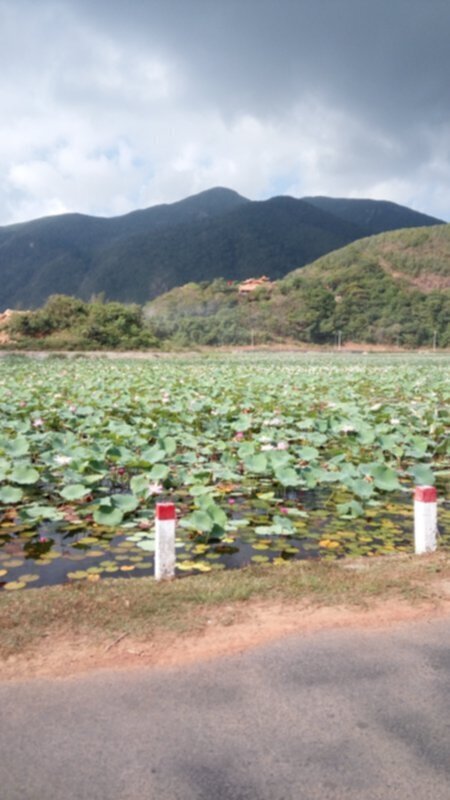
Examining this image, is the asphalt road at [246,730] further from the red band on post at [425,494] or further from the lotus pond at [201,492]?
the lotus pond at [201,492]

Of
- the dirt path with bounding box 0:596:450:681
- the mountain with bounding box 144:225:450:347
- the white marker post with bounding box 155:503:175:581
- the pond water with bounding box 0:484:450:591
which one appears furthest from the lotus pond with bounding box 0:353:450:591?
the mountain with bounding box 144:225:450:347

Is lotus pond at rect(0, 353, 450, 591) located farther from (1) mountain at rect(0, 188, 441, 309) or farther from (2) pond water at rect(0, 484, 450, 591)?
(1) mountain at rect(0, 188, 441, 309)

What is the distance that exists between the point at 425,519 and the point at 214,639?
1.56 m

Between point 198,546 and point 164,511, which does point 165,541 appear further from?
point 198,546

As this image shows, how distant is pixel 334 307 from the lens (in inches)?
2709

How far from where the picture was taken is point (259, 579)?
3166 millimetres

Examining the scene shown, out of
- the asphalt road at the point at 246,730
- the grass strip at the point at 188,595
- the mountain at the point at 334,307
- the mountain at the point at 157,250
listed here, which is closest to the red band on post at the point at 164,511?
the grass strip at the point at 188,595

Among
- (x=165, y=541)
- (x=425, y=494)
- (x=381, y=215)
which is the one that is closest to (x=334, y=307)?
(x=425, y=494)

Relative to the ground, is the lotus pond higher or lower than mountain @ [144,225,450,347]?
lower

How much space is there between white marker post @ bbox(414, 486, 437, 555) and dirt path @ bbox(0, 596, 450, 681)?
2.09 feet

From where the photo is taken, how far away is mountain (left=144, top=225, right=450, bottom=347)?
212ft

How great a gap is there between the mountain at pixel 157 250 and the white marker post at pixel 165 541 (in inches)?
4450

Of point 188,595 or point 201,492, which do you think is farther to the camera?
point 201,492

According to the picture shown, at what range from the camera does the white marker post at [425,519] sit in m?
3.49
